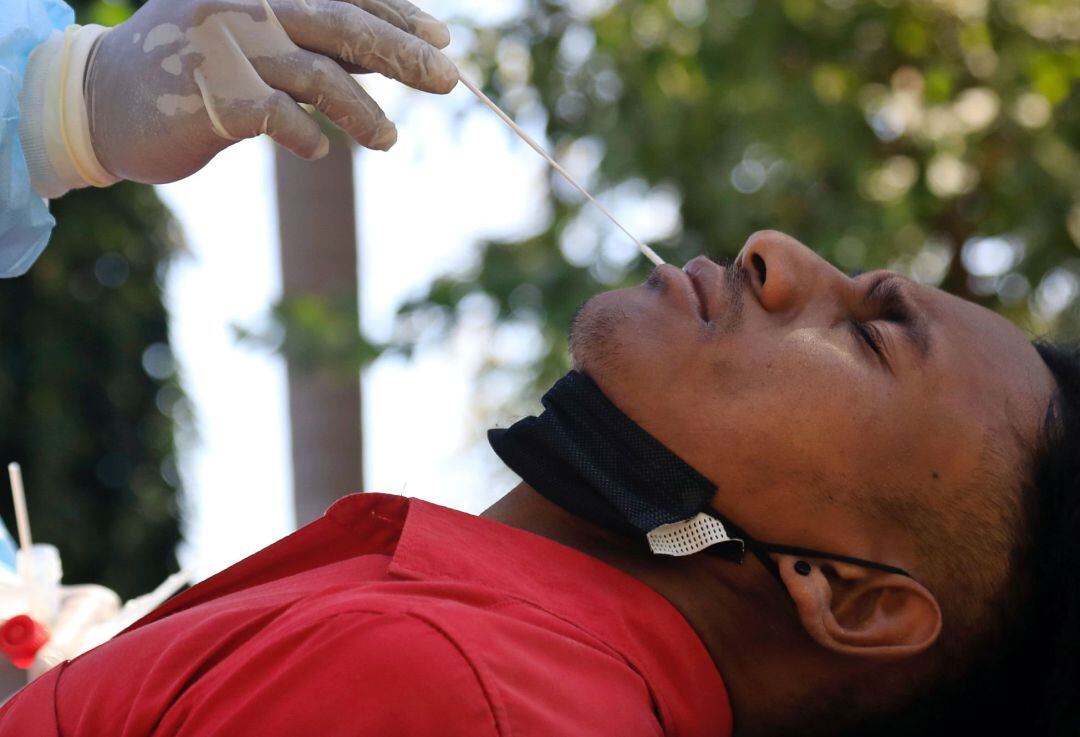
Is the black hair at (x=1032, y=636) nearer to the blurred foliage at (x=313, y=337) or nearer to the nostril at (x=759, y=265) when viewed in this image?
the nostril at (x=759, y=265)

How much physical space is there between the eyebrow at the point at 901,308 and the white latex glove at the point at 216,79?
0.82m

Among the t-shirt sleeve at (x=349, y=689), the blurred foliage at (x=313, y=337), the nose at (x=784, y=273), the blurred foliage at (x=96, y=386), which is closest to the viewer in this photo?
the t-shirt sleeve at (x=349, y=689)

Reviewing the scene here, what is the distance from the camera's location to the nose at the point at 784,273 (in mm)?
2064

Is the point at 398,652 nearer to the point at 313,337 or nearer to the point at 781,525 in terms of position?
the point at 781,525

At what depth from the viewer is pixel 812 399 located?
1.92 meters

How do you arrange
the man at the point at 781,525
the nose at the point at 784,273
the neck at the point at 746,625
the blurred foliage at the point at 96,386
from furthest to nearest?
1. the blurred foliage at the point at 96,386
2. the nose at the point at 784,273
3. the neck at the point at 746,625
4. the man at the point at 781,525

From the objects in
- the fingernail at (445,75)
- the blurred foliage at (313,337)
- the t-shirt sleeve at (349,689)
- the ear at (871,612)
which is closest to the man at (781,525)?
the ear at (871,612)

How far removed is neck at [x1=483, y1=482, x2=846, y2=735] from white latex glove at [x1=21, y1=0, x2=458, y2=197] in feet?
2.85

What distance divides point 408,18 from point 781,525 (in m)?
1.05

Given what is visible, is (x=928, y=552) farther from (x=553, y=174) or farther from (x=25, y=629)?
(x=553, y=174)

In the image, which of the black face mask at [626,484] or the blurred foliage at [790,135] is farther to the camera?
the blurred foliage at [790,135]

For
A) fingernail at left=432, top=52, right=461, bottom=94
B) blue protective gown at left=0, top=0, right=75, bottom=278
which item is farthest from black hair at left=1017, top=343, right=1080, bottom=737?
blue protective gown at left=0, top=0, right=75, bottom=278

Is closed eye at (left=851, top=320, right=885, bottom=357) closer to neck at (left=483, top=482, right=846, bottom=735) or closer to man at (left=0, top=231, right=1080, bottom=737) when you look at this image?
man at (left=0, top=231, right=1080, bottom=737)

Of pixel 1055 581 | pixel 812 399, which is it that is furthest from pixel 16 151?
pixel 1055 581
